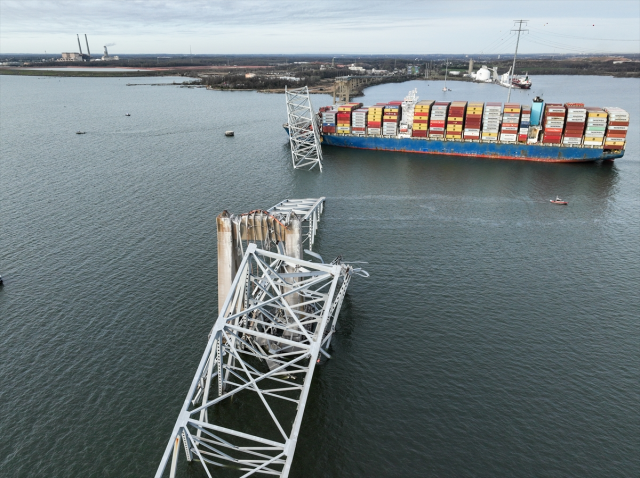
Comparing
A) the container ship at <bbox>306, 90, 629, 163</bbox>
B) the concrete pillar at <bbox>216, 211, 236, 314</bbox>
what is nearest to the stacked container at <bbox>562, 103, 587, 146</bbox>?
the container ship at <bbox>306, 90, 629, 163</bbox>

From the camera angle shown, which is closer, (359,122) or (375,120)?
(375,120)

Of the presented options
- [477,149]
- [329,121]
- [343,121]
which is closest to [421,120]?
[477,149]

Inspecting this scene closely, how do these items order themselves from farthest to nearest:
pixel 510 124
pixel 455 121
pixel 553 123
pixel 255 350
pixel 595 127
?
pixel 455 121 < pixel 510 124 < pixel 553 123 < pixel 595 127 < pixel 255 350

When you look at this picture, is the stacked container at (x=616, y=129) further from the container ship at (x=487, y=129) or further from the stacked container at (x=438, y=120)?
the stacked container at (x=438, y=120)

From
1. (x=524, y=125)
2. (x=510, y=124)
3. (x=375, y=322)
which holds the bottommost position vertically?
(x=375, y=322)

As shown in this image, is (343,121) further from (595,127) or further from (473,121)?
(595,127)

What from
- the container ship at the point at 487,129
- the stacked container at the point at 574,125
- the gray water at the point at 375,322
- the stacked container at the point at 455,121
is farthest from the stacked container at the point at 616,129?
the stacked container at the point at 455,121
